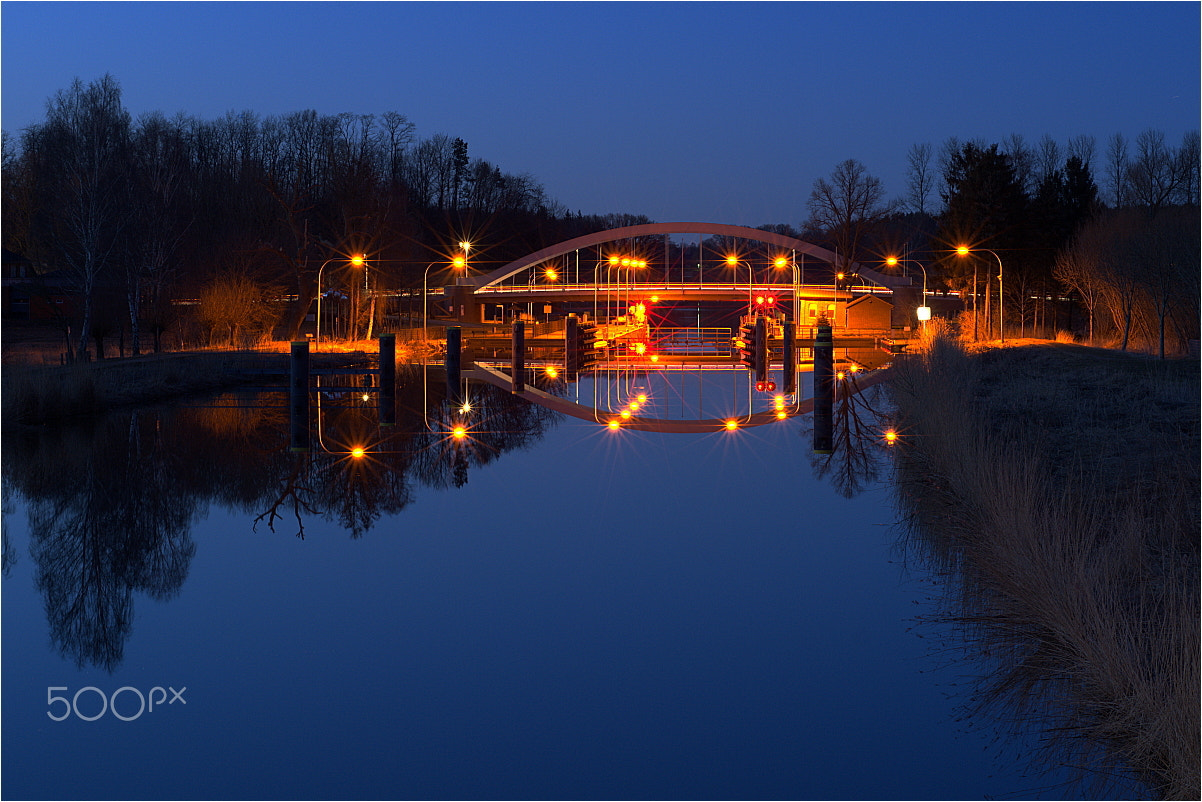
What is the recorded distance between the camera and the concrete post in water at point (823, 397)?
63.5 feet

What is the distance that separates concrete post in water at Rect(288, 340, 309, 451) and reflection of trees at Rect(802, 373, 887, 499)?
7.88 meters

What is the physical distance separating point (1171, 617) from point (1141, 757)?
1.32m

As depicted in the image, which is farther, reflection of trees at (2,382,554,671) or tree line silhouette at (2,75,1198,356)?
tree line silhouette at (2,75,1198,356)

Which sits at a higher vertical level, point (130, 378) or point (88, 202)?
point (88, 202)

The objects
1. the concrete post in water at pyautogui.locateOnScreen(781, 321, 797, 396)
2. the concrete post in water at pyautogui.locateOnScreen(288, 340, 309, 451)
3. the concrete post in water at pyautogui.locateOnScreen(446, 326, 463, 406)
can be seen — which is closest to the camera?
the concrete post in water at pyautogui.locateOnScreen(288, 340, 309, 451)

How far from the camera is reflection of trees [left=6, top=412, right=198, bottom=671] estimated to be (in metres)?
9.68

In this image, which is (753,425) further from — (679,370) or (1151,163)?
(1151,163)

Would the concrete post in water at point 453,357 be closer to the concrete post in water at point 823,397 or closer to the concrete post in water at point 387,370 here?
the concrete post in water at point 387,370

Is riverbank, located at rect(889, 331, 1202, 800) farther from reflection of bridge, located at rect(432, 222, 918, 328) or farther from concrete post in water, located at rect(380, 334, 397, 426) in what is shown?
reflection of bridge, located at rect(432, 222, 918, 328)

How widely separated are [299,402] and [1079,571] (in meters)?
16.7

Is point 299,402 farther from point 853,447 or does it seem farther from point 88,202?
point 88,202

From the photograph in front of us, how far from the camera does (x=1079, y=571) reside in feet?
25.9

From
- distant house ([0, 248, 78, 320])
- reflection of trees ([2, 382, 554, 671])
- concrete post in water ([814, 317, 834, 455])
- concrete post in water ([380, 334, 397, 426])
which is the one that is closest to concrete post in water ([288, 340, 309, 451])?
reflection of trees ([2, 382, 554, 671])

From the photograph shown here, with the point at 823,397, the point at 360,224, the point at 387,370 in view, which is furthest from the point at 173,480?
the point at 360,224
